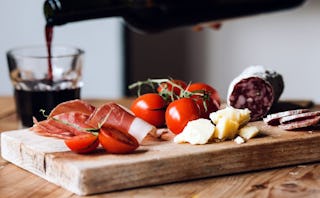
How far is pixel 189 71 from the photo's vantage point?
4.05 metres

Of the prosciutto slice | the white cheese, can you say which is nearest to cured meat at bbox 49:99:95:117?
the prosciutto slice

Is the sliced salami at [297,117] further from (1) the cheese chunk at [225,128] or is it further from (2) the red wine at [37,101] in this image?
(2) the red wine at [37,101]

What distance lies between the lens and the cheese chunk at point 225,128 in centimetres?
168

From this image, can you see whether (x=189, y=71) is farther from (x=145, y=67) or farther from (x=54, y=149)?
(x=54, y=149)

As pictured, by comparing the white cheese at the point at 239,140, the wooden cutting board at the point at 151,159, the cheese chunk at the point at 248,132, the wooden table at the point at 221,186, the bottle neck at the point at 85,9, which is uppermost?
the bottle neck at the point at 85,9

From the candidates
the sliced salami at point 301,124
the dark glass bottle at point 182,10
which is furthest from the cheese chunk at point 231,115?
the dark glass bottle at point 182,10

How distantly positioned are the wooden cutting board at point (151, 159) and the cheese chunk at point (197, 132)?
0.7 inches

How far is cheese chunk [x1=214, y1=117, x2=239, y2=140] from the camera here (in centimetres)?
168

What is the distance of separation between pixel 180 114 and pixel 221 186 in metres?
0.27

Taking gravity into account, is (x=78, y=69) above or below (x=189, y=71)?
above

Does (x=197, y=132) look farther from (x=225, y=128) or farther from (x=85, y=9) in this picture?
(x=85, y=9)

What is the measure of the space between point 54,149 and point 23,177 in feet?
0.30

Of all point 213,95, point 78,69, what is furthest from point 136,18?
point 78,69

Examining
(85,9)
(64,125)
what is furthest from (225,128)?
(85,9)
